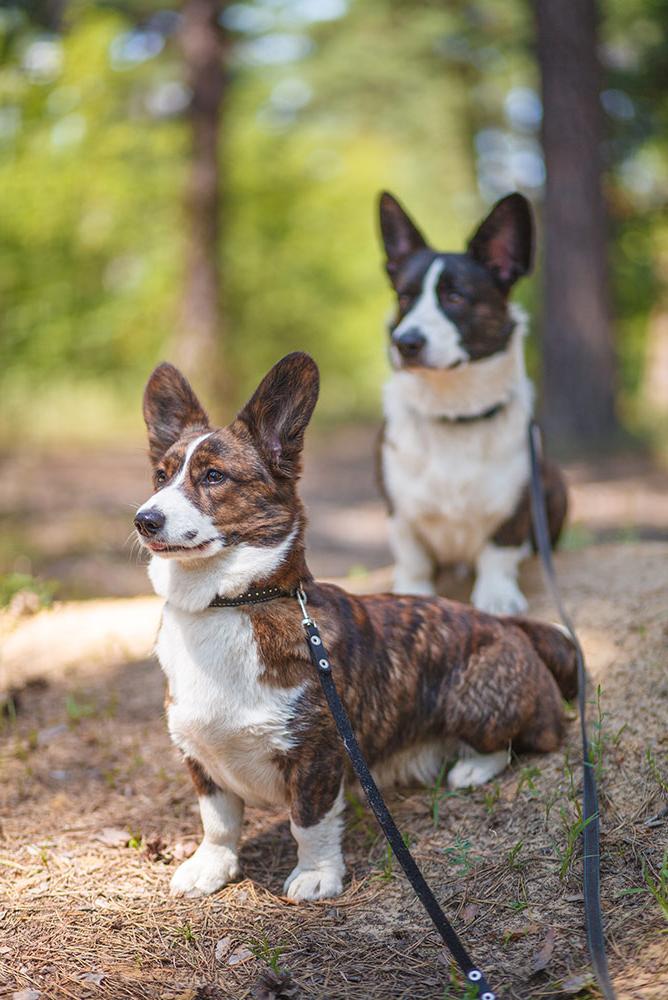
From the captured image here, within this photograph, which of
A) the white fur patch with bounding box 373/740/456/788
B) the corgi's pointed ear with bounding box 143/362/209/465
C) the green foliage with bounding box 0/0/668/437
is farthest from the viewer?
the green foliage with bounding box 0/0/668/437

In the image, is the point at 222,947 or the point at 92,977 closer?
the point at 92,977

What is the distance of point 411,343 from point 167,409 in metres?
1.29

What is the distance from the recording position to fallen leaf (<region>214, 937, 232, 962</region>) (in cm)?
257

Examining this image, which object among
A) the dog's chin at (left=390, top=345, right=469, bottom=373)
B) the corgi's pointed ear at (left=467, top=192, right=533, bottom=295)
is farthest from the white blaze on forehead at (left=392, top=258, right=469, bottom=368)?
the corgi's pointed ear at (left=467, top=192, right=533, bottom=295)

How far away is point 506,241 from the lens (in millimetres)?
4199

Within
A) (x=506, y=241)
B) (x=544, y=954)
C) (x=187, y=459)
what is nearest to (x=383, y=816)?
(x=544, y=954)

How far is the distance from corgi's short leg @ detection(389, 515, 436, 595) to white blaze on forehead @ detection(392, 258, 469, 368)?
79 cm

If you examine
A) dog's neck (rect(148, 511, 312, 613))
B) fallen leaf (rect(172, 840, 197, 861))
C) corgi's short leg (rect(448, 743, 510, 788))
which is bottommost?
fallen leaf (rect(172, 840, 197, 861))

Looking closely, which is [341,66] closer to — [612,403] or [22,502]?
[612,403]

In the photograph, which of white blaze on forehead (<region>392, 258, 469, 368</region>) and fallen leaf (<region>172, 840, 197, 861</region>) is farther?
white blaze on forehead (<region>392, 258, 469, 368</region>)

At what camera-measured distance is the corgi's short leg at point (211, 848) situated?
9.41 ft

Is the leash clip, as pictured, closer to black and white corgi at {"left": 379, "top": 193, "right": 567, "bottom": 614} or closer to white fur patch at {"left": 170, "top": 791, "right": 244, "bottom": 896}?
white fur patch at {"left": 170, "top": 791, "right": 244, "bottom": 896}

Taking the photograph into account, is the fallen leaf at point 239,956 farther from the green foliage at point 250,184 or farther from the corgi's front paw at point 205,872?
the green foliage at point 250,184

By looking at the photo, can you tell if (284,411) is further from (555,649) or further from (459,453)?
(459,453)
